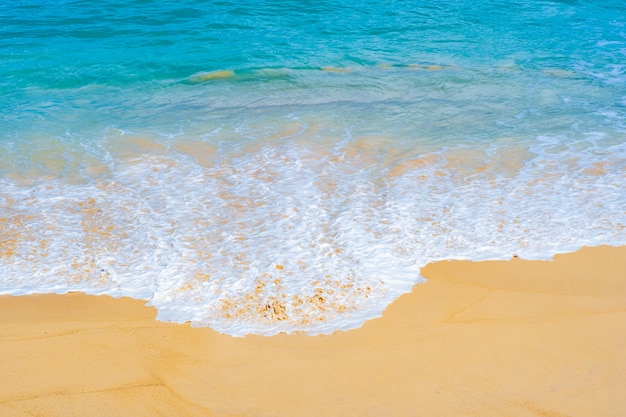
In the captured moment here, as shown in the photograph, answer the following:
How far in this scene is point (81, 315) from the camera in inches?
175

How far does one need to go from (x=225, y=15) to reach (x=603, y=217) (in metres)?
12.6

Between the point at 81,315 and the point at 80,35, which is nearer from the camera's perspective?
the point at 81,315

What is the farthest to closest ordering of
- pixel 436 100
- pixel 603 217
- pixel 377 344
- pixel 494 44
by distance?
1. pixel 494 44
2. pixel 436 100
3. pixel 603 217
4. pixel 377 344

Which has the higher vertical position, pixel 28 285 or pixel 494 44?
pixel 494 44

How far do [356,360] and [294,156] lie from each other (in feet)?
13.3

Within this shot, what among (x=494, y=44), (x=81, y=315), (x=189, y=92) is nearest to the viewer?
(x=81, y=315)

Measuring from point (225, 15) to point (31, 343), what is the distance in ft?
43.9

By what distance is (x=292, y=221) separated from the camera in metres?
5.73

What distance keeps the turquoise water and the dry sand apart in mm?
256

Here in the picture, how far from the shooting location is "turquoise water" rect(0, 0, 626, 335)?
4965 mm

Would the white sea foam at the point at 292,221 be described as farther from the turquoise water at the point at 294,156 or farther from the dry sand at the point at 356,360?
the dry sand at the point at 356,360

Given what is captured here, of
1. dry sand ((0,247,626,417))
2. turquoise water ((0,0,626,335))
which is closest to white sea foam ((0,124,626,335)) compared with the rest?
turquoise water ((0,0,626,335))

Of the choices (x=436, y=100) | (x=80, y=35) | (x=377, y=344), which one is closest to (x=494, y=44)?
(x=436, y=100)

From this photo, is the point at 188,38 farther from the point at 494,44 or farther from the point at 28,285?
the point at 28,285
